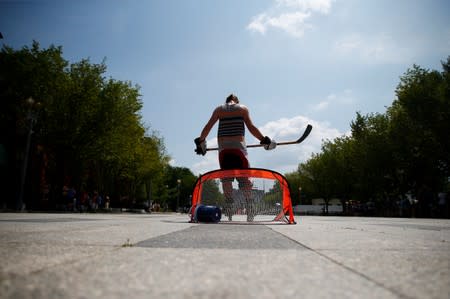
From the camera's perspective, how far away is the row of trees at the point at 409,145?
28047 millimetres

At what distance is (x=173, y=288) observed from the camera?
1.12 m

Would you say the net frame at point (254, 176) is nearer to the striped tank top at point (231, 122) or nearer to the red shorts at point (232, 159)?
the red shorts at point (232, 159)

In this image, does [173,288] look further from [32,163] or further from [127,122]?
[32,163]

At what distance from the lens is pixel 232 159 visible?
21.4ft

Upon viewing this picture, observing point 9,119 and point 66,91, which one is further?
Result: point 9,119

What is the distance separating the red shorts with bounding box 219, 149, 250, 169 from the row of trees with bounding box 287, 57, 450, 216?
917 inches

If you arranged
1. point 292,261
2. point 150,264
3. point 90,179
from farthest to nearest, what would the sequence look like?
point 90,179 → point 292,261 → point 150,264

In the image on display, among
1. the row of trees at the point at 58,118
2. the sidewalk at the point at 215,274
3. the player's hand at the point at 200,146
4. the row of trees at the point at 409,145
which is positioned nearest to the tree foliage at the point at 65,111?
the row of trees at the point at 58,118

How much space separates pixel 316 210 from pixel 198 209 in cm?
6109

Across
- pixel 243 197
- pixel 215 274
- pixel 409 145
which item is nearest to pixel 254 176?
pixel 243 197

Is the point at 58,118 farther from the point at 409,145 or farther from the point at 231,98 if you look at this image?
the point at 409,145

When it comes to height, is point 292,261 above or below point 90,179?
below

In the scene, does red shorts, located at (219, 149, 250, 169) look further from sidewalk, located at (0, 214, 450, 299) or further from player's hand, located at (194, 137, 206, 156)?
sidewalk, located at (0, 214, 450, 299)

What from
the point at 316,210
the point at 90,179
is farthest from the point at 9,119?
the point at 316,210
